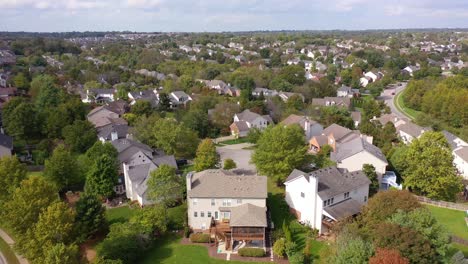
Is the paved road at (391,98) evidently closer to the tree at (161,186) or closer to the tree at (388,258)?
the tree at (161,186)

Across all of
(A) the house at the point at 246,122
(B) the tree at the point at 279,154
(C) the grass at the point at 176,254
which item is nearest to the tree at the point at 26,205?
(C) the grass at the point at 176,254

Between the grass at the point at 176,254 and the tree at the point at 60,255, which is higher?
the tree at the point at 60,255

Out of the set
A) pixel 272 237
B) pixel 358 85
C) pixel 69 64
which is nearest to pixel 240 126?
pixel 272 237

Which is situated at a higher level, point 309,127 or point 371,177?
point 309,127

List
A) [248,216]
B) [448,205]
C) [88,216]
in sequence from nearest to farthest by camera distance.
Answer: [248,216]
[88,216]
[448,205]

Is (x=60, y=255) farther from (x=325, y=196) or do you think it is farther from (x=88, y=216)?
(x=325, y=196)

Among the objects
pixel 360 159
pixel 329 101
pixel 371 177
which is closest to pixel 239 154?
pixel 360 159
